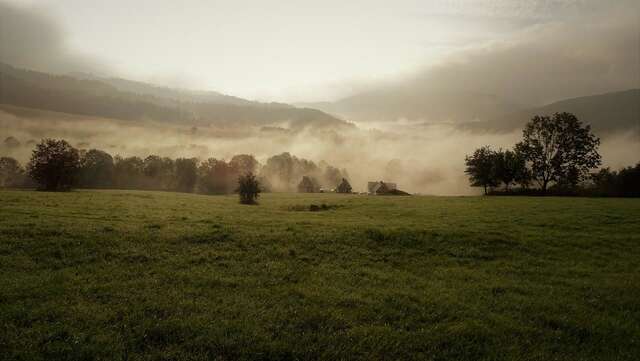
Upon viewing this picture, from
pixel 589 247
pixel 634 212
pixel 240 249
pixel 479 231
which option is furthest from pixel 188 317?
pixel 634 212

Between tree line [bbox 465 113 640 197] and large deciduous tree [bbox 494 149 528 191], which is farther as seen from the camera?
large deciduous tree [bbox 494 149 528 191]

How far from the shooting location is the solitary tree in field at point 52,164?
224 ft

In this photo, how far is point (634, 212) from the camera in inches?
1688

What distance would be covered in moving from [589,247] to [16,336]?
3263 cm

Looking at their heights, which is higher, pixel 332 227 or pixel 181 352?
pixel 332 227

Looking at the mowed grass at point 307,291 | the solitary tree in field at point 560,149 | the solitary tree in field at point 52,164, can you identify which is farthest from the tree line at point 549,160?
the solitary tree in field at point 52,164

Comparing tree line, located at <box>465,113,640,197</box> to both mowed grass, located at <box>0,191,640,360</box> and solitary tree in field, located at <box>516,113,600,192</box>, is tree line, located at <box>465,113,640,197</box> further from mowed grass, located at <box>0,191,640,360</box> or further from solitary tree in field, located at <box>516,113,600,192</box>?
mowed grass, located at <box>0,191,640,360</box>

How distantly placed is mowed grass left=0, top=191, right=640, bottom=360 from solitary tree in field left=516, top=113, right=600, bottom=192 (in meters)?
55.1

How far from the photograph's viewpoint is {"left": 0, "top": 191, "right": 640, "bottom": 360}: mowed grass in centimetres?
1384

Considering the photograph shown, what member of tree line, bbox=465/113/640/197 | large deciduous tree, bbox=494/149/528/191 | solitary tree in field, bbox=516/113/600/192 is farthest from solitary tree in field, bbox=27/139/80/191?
solitary tree in field, bbox=516/113/600/192

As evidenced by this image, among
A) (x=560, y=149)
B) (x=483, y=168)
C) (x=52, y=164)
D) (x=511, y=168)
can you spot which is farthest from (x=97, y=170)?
(x=560, y=149)

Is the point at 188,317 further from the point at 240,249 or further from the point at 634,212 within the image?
the point at 634,212

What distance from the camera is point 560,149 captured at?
271 ft

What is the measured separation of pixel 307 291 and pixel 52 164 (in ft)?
219
